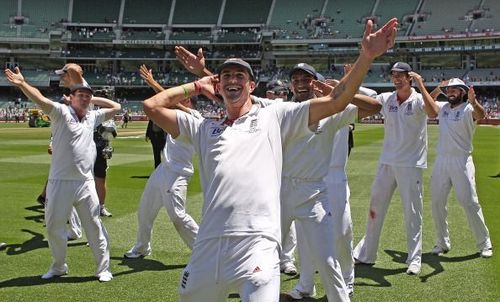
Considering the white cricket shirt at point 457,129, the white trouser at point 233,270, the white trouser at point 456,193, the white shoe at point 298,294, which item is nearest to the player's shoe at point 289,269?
the white shoe at point 298,294

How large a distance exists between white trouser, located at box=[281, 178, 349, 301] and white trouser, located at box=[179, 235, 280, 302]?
1.69 meters

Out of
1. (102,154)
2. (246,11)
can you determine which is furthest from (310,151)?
(246,11)

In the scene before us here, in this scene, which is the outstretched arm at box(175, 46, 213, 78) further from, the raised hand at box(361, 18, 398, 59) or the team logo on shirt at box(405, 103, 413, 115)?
the team logo on shirt at box(405, 103, 413, 115)

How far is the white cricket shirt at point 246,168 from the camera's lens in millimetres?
3994

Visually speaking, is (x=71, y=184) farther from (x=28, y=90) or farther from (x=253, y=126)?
(x=253, y=126)

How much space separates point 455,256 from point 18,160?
18556 millimetres

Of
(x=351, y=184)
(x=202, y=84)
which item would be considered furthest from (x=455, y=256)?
(x=351, y=184)

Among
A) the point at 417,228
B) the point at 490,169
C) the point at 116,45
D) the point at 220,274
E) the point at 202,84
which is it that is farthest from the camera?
the point at 116,45

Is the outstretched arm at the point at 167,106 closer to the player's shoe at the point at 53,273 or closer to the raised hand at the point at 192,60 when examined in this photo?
the raised hand at the point at 192,60

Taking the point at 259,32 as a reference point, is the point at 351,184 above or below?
below

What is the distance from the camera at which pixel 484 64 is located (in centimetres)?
8019

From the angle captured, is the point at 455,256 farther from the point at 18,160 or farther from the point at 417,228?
the point at 18,160

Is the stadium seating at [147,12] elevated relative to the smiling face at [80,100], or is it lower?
elevated

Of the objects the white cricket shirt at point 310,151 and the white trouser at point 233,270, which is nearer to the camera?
the white trouser at point 233,270
